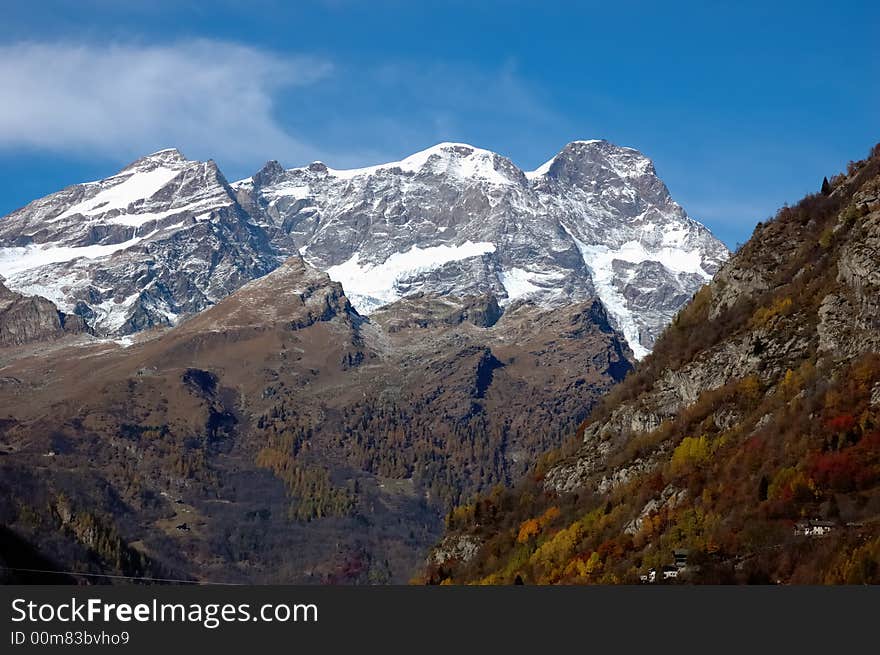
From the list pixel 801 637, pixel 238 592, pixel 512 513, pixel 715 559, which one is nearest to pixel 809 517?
pixel 715 559

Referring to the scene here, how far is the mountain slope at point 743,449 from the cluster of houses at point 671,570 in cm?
30

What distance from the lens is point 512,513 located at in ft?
567

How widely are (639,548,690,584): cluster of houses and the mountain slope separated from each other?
0.30 m

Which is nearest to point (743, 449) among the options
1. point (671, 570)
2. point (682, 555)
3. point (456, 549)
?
point (671, 570)

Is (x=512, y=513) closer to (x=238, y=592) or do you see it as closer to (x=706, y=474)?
(x=706, y=474)

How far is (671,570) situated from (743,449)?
62.3ft

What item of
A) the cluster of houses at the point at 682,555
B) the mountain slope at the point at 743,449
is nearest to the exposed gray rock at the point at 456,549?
the mountain slope at the point at 743,449

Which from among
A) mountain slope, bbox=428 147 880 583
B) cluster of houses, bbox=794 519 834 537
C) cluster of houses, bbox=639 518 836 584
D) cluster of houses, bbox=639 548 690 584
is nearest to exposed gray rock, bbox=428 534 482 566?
mountain slope, bbox=428 147 880 583

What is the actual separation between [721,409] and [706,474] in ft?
51.1

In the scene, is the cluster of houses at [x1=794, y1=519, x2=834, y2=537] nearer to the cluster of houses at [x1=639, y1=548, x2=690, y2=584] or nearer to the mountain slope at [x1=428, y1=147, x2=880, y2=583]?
the mountain slope at [x1=428, y1=147, x2=880, y2=583]

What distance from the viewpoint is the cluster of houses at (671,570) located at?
4309 inches

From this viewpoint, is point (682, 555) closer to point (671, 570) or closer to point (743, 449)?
point (671, 570)

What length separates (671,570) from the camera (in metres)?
112

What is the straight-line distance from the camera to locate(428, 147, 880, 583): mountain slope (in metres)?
106
